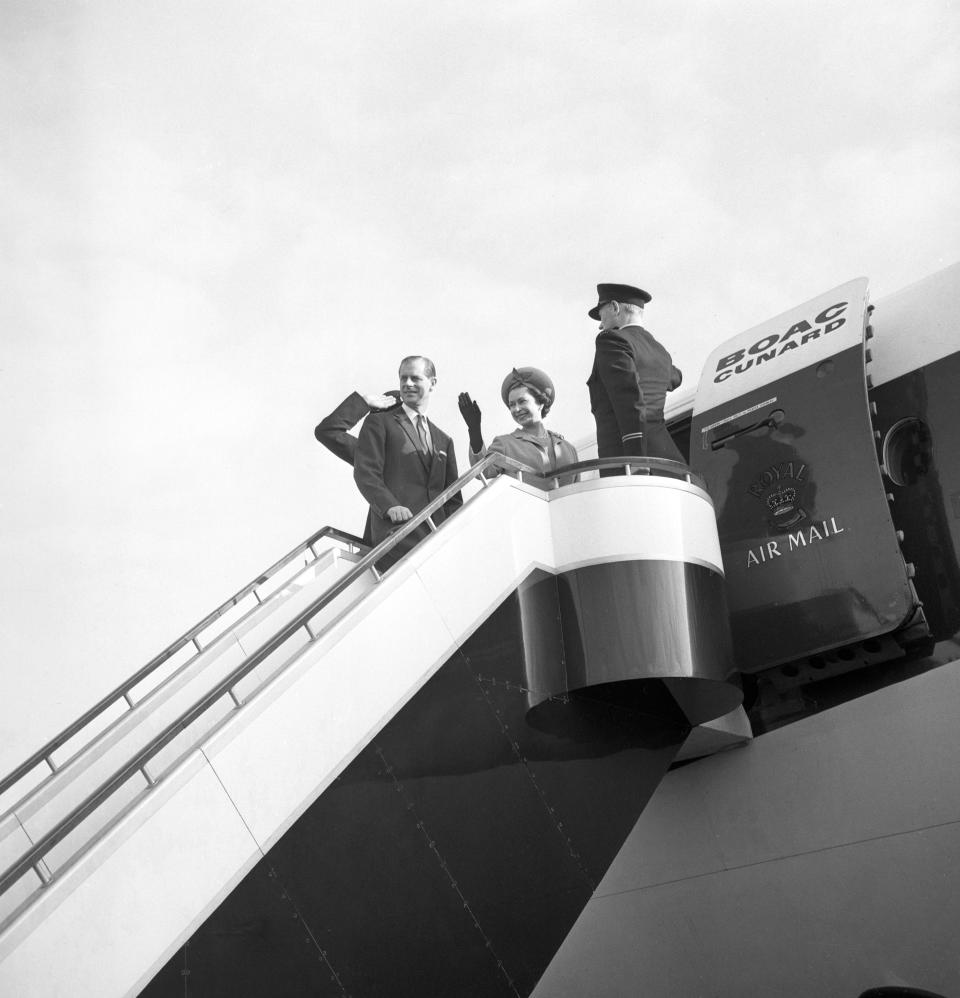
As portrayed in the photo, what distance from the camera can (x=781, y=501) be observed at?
6.91 m

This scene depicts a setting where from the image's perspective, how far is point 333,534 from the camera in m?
Answer: 8.93

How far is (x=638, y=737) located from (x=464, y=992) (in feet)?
5.74

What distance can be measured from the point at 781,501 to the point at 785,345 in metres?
1.19

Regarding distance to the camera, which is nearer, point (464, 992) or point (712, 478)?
point (464, 992)

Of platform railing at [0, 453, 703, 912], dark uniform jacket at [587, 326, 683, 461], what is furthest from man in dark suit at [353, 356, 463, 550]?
dark uniform jacket at [587, 326, 683, 461]

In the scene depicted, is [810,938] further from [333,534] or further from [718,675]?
[333,534]

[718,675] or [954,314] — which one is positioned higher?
[954,314]

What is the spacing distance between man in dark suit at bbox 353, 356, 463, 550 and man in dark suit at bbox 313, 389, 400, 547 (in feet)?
0.42

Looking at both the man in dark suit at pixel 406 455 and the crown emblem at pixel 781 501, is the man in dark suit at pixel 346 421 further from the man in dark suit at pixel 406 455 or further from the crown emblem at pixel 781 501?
the crown emblem at pixel 781 501

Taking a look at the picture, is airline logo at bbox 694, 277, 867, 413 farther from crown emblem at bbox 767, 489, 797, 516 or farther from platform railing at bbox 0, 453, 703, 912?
platform railing at bbox 0, 453, 703, 912

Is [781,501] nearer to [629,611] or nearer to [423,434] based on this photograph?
[629,611]

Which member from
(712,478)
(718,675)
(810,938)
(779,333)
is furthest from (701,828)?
(779,333)

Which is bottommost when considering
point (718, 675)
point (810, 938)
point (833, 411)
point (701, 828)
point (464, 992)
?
point (810, 938)

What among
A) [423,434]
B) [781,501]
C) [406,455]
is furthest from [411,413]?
[781,501]
